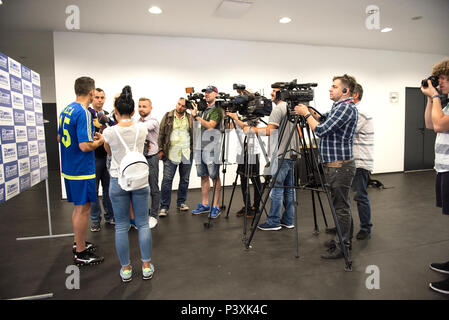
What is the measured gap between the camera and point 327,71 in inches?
242

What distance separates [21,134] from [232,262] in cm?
208

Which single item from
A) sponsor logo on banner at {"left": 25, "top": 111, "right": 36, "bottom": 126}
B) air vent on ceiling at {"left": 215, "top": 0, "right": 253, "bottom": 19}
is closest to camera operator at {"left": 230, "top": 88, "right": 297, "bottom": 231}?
air vent on ceiling at {"left": 215, "top": 0, "right": 253, "bottom": 19}

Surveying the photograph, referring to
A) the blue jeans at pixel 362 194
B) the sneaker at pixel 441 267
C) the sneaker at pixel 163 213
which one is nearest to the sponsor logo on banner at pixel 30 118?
the sneaker at pixel 163 213

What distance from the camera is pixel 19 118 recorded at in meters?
2.39

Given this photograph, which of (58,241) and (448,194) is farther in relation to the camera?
(58,241)

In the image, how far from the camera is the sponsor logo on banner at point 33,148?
261cm

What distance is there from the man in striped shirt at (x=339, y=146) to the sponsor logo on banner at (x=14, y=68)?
231 centimetres

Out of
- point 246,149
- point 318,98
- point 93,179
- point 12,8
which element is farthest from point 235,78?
point 93,179

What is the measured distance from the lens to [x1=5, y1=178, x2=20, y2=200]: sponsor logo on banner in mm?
2166

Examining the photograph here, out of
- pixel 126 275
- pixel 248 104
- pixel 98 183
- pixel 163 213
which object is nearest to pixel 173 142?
pixel 163 213

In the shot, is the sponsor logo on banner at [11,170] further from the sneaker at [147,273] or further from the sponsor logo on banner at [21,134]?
the sneaker at [147,273]

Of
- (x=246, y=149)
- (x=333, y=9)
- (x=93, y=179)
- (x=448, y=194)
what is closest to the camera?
(x=448, y=194)
